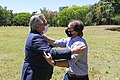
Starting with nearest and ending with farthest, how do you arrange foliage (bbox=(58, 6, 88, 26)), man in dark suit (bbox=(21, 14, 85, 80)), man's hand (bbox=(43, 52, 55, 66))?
1. man's hand (bbox=(43, 52, 55, 66))
2. man in dark suit (bbox=(21, 14, 85, 80))
3. foliage (bbox=(58, 6, 88, 26))

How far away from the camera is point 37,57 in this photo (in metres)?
4.37

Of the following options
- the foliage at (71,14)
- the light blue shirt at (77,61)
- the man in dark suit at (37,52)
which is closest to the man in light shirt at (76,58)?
the light blue shirt at (77,61)

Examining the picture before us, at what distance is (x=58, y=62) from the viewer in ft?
14.5

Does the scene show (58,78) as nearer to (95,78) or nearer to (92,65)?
(95,78)

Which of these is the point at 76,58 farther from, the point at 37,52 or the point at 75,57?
the point at 37,52

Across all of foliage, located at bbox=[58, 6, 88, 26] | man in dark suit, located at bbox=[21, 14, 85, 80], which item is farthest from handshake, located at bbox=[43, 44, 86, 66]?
foliage, located at bbox=[58, 6, 88, 26]

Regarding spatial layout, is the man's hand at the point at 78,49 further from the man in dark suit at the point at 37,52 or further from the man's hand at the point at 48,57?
the man's hand at the point at 48,57

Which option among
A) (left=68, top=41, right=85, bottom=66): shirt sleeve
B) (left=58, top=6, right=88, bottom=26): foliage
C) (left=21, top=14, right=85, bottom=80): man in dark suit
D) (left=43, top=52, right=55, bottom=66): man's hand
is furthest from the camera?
(left=58, top=6, right=88, bottom=26): foliage

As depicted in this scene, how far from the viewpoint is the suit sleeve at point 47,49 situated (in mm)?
4180

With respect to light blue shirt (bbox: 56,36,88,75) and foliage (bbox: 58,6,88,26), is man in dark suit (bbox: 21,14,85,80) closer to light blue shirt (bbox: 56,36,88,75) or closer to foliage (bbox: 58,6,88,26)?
light blue shirt (bbox: 56,36,88,75)

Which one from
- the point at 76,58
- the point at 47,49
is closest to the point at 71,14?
the point at 76,58

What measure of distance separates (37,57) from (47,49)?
25 centimetres

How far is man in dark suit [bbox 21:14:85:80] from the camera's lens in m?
4.28

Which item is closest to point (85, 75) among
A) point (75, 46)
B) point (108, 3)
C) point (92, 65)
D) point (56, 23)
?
point (75, 46)
